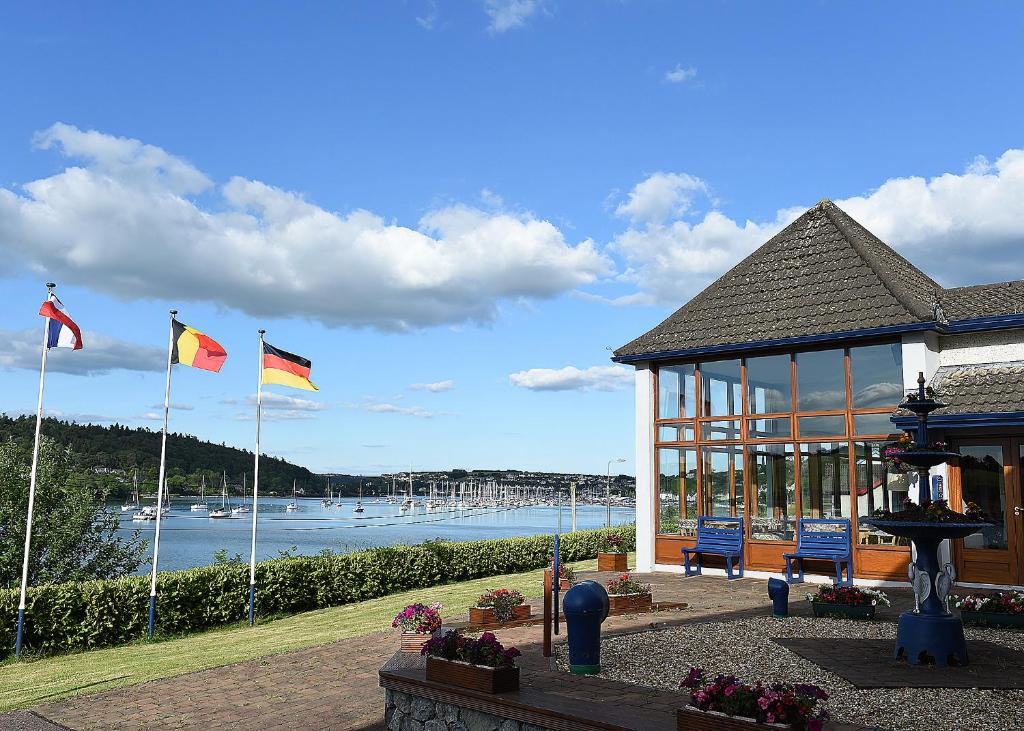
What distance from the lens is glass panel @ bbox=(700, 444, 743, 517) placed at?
1598 centimetres

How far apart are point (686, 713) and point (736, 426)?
36.6ft

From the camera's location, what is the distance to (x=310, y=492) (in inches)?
6171

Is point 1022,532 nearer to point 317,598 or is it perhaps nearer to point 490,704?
point 490,704

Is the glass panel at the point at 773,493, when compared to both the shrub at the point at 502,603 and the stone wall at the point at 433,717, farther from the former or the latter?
the stone wall at the point at 433,717

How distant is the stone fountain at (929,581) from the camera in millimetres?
8148

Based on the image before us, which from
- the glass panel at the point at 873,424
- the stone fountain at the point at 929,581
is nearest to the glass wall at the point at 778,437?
the glass panel at the point at 873,424

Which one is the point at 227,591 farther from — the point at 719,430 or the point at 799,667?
the point at 799,667

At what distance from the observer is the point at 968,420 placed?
12992 mm

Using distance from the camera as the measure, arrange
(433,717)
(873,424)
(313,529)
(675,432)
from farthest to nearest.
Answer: (313,529)
(675,432)
(873,424)
(433,717)

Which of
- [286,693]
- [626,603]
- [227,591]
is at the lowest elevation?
[286,693]

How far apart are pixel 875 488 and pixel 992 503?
1.81 metres

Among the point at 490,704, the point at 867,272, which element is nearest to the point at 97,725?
the point at 490,704

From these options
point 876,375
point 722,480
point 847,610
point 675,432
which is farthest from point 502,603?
point 876,375

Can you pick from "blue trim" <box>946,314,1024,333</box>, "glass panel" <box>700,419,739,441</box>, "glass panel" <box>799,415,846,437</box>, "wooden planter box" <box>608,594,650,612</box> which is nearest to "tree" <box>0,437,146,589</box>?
"wooden planter box" <box>608,594,650,612</box>
